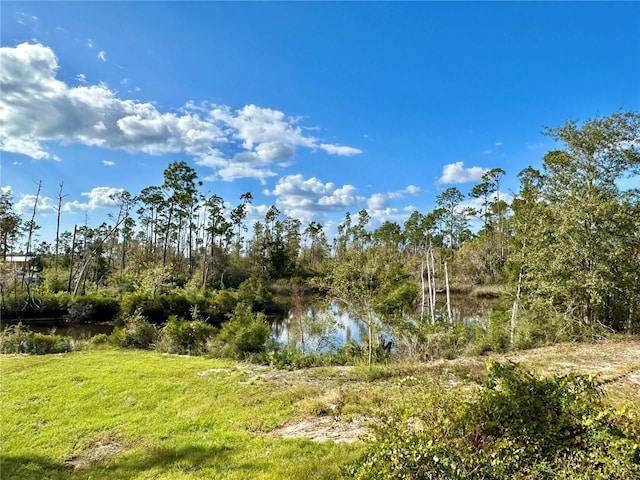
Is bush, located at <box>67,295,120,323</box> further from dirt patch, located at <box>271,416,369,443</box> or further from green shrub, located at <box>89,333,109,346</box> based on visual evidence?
dirt patch, located at <box>271,416,369,443</box>

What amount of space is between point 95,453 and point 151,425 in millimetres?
864

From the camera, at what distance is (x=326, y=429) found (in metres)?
5.25

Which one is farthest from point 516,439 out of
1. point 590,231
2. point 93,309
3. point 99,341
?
point 93,309

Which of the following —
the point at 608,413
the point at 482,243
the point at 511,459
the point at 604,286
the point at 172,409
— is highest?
the point at 482,243

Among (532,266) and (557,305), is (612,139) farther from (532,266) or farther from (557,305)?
(557,305)

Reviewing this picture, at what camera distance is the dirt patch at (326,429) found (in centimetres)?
489

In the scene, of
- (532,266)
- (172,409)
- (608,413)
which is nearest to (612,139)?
(532,266)

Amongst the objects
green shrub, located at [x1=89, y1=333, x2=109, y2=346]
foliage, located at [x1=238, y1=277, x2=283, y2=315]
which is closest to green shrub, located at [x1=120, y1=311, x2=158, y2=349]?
green shrub, located at [x1=89, y1=333, x2=109, y2=346]

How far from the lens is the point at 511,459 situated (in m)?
2.68

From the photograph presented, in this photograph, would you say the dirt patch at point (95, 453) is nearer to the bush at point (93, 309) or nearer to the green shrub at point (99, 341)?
the green shrub at point (99, 341)

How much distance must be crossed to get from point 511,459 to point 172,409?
5.56 m

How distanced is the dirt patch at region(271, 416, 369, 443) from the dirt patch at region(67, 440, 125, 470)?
206 centimetres

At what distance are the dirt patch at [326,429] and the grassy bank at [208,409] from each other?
0.6 inches

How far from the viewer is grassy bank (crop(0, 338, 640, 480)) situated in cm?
441
